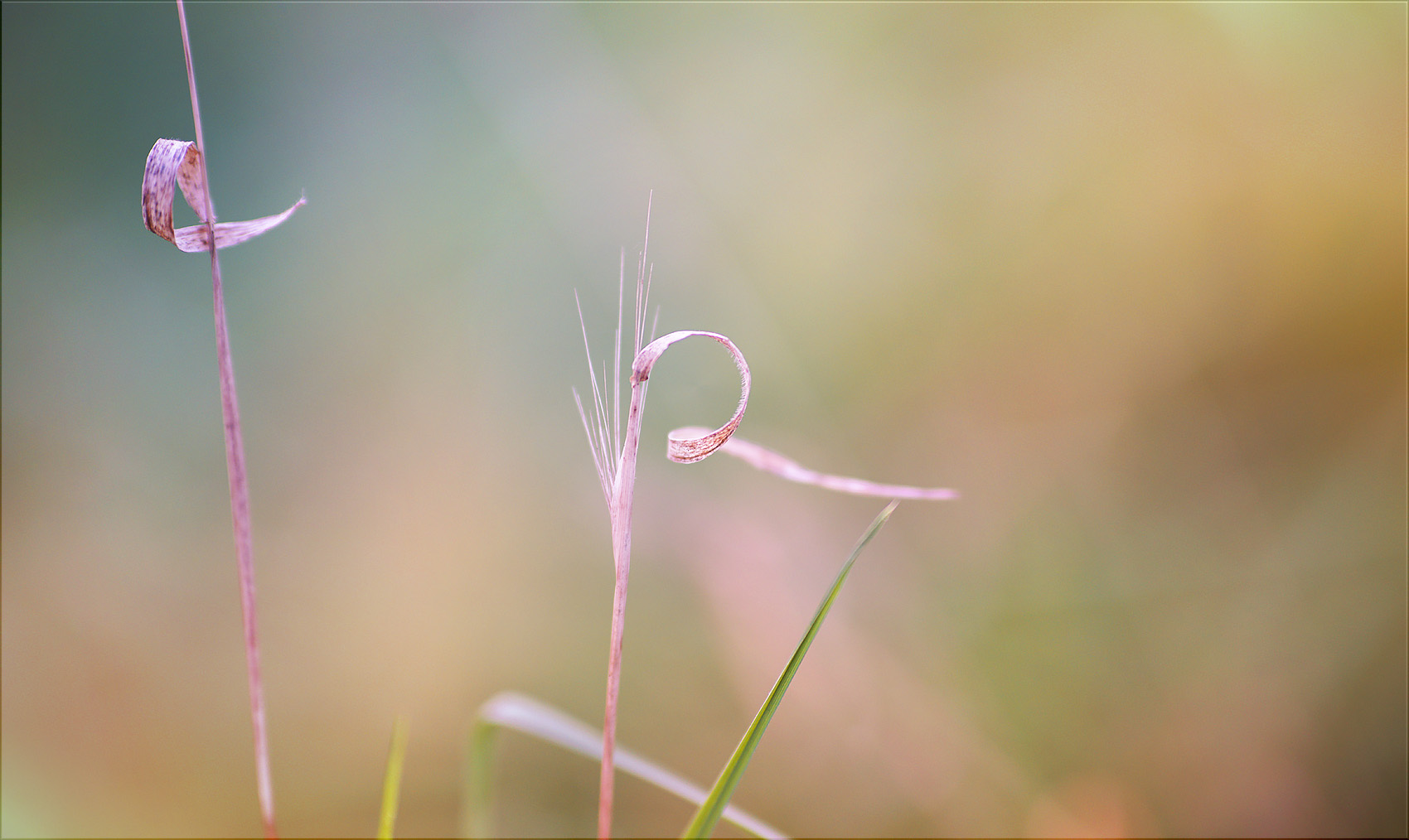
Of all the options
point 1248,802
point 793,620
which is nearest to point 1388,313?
point 1248,802

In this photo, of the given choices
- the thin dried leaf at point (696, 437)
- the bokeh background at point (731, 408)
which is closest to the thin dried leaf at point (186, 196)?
the thin dried leaf at point (696, 437)

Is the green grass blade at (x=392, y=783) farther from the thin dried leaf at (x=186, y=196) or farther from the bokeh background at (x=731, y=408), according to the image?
the bokeh background at (x=731, y=408)

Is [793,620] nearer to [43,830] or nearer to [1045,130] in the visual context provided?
[1045,130]

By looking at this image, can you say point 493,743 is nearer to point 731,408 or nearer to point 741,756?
point 741,756

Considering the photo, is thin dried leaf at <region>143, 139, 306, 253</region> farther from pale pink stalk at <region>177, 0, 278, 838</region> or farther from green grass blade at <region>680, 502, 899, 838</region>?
green grass blade at <region>680, 502, 899, 838</region>

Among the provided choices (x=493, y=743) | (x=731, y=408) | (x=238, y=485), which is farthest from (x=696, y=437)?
(x=731, y=408)

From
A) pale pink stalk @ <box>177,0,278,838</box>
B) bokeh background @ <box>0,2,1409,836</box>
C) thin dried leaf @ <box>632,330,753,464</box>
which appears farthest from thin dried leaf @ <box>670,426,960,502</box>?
bokeh background @ <box>0,2,1409,836</box>
